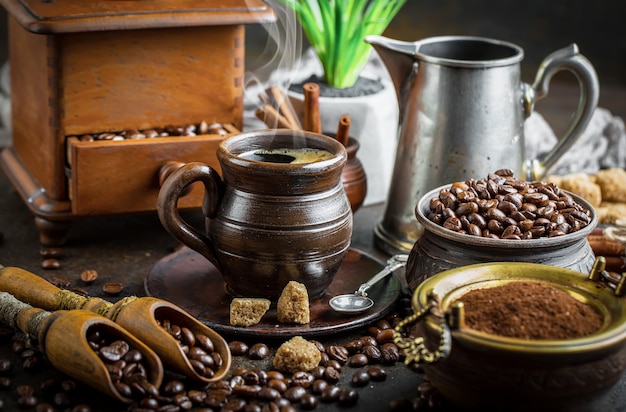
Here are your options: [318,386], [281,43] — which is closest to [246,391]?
[318,386]

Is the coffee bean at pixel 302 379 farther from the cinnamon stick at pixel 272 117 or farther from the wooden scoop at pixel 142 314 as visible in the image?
the cinnamon stick at pixel 272 117

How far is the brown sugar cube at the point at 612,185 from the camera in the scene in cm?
219

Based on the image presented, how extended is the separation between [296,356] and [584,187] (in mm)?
974

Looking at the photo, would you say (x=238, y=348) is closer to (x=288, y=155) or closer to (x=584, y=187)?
(x=288, y=155)

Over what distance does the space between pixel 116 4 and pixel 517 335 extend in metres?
1.15

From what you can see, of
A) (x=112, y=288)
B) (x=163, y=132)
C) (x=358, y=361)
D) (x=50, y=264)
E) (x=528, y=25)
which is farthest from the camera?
(x=528, y=25)

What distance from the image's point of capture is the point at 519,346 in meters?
1.26

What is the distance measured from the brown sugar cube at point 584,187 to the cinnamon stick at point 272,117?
0.68m

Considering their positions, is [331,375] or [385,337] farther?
[385,337]

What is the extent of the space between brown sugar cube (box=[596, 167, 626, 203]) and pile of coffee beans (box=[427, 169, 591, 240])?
442mm

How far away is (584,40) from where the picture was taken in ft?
13.4

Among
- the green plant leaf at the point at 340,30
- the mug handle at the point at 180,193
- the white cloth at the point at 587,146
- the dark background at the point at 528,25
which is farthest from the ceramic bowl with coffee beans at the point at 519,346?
the dark background at the point at 528,25

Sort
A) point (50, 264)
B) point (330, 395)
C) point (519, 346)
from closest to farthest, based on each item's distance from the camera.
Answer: point (519, 346)
point (330, 395)
point (50, 264)

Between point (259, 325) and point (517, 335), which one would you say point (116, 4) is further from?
point (517, 335)
